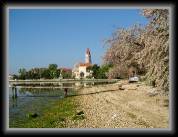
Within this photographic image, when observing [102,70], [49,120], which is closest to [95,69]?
[102,70]

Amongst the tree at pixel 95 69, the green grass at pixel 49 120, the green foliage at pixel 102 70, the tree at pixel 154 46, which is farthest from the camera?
the tree at pixel 95 69

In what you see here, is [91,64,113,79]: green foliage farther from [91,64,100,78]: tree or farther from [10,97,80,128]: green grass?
[10,97,80,128]: green grass

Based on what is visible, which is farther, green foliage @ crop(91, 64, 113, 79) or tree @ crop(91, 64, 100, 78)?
tree @ crop(91, 64, 100, 78)

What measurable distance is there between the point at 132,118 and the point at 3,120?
6.31 m

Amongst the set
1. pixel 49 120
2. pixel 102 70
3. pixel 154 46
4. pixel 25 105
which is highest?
pixel 154 46

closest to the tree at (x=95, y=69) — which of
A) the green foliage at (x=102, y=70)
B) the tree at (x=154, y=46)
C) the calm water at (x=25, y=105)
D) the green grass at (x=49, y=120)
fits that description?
the green foliage at (x=102, y=70)

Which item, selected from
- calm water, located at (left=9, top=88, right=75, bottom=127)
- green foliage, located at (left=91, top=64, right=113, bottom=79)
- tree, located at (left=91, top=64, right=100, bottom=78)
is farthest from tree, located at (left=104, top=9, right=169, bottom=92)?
tree, located at (left=91, top=64, right=100, bottom=78)

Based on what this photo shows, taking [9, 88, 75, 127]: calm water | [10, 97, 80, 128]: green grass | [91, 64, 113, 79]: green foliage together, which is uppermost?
[91, 64, 113, 79]: green foliage

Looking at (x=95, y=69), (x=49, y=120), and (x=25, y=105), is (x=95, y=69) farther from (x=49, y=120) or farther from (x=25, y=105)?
(x=49, y=120)

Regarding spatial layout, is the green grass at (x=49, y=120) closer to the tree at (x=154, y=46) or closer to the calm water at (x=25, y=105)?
the calm water at (x=25, y=105)

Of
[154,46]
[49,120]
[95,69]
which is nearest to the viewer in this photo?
[154,46]

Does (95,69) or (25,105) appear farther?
(95,69)

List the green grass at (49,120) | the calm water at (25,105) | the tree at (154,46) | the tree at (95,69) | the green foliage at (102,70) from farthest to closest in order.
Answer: the tree at (95,69) → the green foliage at (102,70) → the calm water at (25,105) → the green grass at (49,120) → the tree at (154,46)
